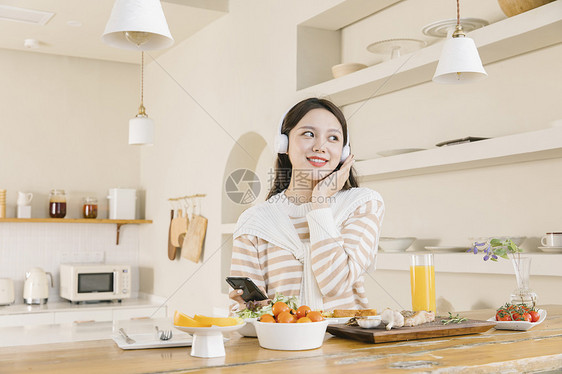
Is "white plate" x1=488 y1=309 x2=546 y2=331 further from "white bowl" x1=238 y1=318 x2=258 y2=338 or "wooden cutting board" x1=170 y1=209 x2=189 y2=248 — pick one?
"wooden cutting board" x1=170 y1=209 x2=189 y2=248

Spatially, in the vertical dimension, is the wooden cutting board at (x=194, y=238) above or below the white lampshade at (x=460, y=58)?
below

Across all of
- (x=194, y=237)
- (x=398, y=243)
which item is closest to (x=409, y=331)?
(x=398, y=243)

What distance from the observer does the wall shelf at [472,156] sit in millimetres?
2141

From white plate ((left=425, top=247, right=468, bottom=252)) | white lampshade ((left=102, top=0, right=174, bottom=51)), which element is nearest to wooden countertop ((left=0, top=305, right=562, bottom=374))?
white lampshade ((left=102, top=0, right=174, bottom=51))

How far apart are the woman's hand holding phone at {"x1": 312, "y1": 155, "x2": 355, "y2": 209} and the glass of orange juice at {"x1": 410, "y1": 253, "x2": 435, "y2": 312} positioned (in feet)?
0.96

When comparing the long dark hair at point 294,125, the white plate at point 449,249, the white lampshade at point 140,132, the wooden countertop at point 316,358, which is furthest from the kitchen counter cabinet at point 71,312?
the wooden countertop at point 316,358

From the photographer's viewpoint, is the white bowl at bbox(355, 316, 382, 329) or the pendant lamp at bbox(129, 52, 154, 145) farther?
the pendant lamp at bbox(129, 52, 154, 145)

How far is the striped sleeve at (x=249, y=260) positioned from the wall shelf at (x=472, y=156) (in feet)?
3.53

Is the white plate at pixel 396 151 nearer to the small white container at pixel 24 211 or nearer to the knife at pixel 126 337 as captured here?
the knife at pixel 126 337

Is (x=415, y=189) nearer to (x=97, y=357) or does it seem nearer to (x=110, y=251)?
(x=97, y=357)

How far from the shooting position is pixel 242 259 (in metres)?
1.72

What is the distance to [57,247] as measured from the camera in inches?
198

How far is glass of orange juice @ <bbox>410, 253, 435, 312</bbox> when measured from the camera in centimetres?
156

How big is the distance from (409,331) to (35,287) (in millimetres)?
3950
